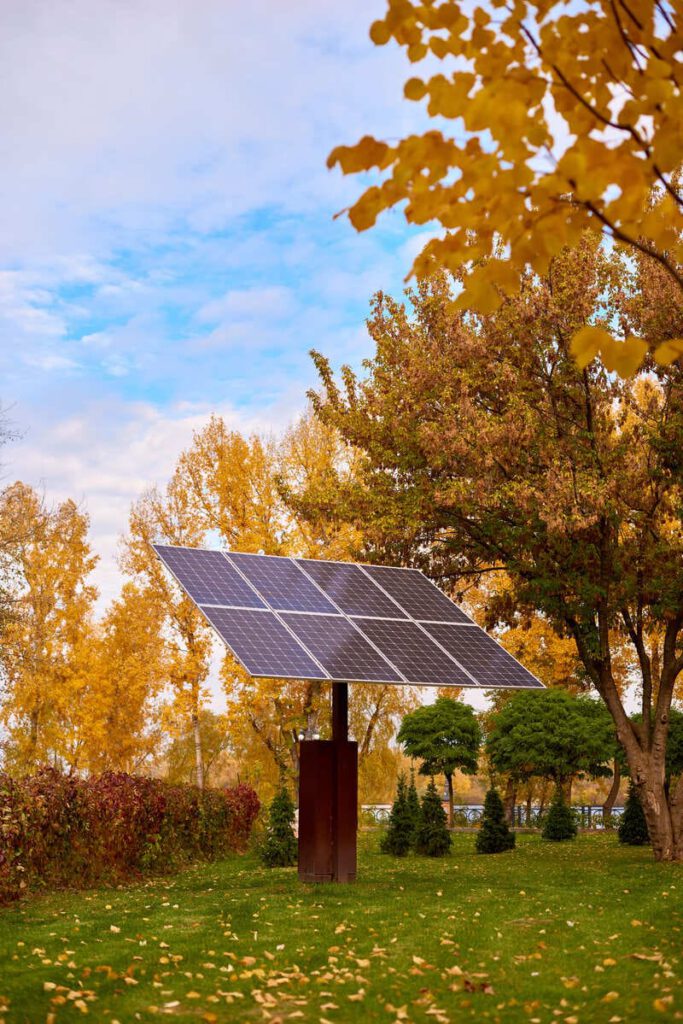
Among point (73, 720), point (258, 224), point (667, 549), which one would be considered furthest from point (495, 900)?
point (73, 720)

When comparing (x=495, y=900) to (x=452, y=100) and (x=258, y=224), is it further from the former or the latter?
(x=452, y=100)

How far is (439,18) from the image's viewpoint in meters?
4.43

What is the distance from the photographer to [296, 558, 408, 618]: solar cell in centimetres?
1332

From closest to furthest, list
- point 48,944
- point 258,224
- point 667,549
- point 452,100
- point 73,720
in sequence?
point 452,100, point 48,944, point 258,224, point 667,549, point 73,720

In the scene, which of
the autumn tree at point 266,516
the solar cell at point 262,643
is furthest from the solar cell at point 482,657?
the autumn tree at point 266,516

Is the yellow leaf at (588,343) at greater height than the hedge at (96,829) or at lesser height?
greater

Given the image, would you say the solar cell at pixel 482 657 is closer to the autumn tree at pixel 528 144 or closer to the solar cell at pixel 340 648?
the solar cell at pixel 340 648

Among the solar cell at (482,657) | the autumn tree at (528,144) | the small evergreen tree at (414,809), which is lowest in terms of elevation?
the small evergreen tree at (414,809)

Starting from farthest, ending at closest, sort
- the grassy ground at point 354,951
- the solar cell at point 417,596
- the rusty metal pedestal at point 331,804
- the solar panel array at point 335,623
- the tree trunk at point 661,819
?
1. the tree trunk at point 661,819
2. the solar cell at point 417,596
3. the rusty metal pedestal at point 331,804
4. the solar panel array at point 335,623
5. the grassy ground at point 354,951

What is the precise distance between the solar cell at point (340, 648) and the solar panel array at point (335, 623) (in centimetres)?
1

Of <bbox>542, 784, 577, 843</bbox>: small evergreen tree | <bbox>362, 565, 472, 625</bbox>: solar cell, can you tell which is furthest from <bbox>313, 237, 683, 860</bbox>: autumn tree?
<bbox>542, 784, 577, 843</bbox>: small evergreen tree

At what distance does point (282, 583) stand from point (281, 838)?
4585 mm

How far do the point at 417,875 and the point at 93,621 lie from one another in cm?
1539

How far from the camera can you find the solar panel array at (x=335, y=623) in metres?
11.2
